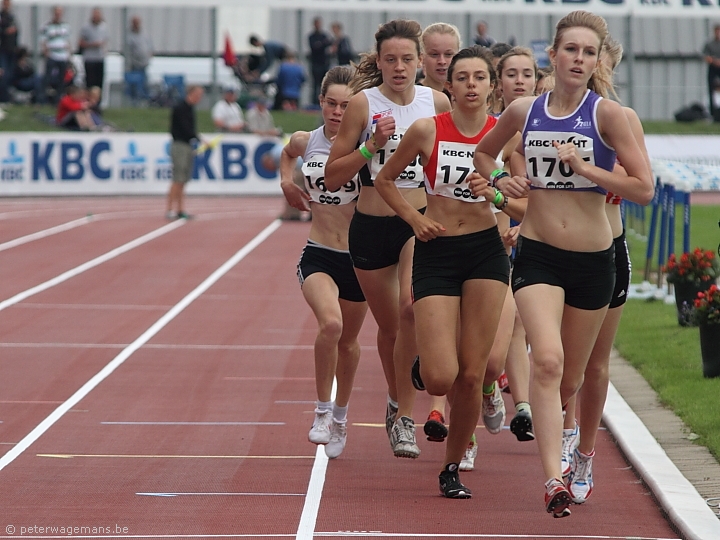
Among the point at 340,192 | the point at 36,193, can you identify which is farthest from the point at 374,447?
the point at 36,193

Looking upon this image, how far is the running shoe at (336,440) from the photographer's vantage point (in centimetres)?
800

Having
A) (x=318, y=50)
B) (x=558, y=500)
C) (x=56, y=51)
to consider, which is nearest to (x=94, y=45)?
(x=56, y=51)

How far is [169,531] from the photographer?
627 cm

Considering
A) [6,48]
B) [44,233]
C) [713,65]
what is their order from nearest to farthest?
[44,233]
[6,48]
[713,65]

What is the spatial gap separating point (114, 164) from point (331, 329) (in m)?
23.5

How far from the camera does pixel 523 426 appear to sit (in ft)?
26.1

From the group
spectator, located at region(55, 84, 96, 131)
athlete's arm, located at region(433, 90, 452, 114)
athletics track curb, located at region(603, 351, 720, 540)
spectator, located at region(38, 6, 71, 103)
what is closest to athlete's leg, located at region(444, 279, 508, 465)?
athletics track curb, located at region(603, 351, 720, 540)

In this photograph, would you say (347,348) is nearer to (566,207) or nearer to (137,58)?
(566,207)

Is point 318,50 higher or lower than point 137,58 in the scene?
higher

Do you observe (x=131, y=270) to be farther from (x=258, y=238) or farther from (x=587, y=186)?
(x=587, y=186)

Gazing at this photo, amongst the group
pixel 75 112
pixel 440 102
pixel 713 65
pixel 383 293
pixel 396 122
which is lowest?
pixel 383 293

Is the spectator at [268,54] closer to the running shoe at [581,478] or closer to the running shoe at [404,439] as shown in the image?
the running shoe at [404,439]

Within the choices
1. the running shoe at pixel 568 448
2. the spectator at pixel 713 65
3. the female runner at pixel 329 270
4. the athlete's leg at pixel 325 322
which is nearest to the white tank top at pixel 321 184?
the female runner at pixel 329 270

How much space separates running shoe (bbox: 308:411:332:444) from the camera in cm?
799
